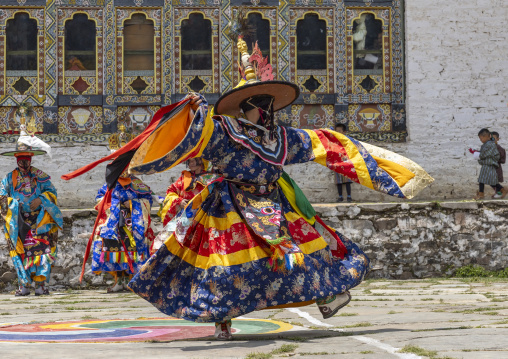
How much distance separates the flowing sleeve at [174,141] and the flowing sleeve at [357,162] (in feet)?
2.59

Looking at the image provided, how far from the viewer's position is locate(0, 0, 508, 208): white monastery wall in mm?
15102

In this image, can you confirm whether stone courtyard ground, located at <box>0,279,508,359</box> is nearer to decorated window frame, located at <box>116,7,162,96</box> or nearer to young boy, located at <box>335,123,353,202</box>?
young boy, located at <box>335,123,353,202</box>

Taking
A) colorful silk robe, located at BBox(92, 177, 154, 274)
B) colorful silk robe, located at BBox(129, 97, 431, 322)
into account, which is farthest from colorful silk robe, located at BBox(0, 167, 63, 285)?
colorful silk robe, located at BBox(129, 97, 431, 322)

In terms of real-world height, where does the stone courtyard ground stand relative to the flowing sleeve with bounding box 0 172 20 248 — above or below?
below

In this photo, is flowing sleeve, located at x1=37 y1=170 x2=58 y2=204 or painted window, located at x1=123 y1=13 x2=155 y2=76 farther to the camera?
painted window, located at x1=123 y1=13 x2=155 y2=76

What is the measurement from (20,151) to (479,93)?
8.14 meters

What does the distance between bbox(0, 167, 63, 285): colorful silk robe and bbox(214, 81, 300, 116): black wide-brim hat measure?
5.02 meters

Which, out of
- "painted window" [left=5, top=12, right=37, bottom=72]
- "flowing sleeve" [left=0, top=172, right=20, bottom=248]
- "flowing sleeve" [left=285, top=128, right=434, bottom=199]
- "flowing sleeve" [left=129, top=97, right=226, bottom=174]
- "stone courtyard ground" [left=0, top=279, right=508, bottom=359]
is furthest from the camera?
"painted window" [left=5, top=12, right=37, bottom=72]

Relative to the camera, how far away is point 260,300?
525 cm

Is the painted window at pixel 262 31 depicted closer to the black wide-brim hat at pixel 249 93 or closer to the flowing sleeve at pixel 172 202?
the flowing sleeve at pixel 172 202

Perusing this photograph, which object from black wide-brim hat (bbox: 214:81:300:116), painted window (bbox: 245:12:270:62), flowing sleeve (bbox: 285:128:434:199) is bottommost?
flowing sleeve (bbox: 285:128:434:199)

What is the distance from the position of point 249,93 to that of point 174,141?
2.28 ft

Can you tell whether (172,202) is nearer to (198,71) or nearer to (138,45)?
(198,71)

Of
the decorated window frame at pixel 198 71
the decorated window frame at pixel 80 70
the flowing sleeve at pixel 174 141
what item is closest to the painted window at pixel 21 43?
the decorated window frame at pixel 80 70
